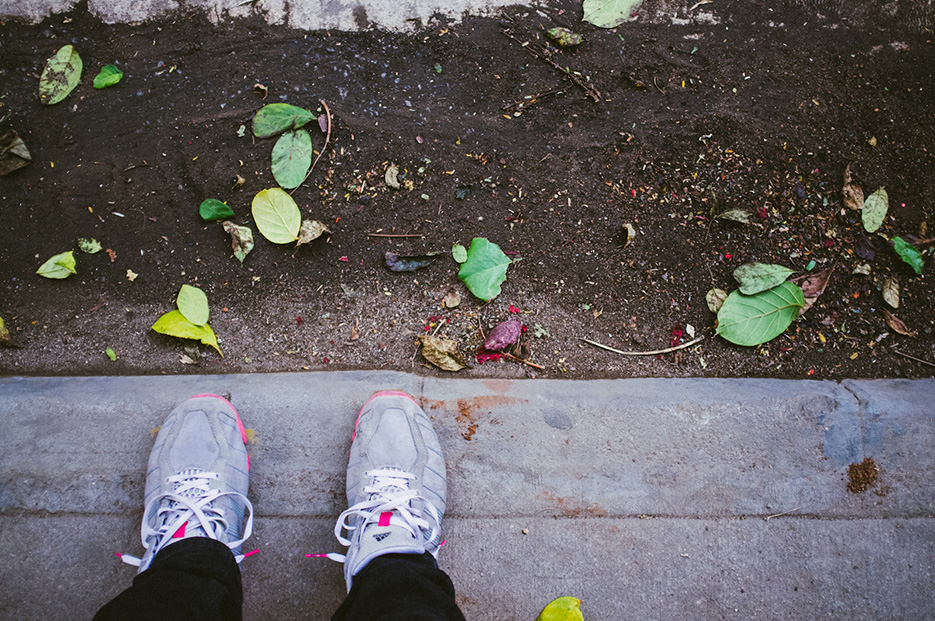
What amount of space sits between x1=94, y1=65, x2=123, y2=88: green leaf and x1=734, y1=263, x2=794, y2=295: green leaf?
2.30 meters

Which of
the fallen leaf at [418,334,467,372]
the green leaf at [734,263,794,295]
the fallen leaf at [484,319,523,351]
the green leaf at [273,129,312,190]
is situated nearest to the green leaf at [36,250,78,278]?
the green leaf at [273,129,312,190]

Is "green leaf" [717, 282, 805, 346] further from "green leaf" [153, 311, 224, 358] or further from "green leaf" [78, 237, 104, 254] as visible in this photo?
"green leaf" [78, 237, 104, 254]

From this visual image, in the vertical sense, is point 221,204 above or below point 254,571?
above

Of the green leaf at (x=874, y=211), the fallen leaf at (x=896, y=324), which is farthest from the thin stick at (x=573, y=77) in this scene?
the fallen leaf at (x=896, y=324)

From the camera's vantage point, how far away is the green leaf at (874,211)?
1.65 meters

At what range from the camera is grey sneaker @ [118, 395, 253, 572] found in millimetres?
1414

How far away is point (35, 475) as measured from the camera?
1.48m

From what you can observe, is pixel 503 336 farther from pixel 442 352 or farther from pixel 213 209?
pixel 213 209

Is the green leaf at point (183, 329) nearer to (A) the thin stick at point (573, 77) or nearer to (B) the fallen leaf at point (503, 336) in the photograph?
(B) the fallen leaf at point (503, 336)

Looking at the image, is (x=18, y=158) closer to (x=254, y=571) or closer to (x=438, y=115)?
(x=438, y=115)

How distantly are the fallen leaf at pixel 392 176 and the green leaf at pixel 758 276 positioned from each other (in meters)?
1.23

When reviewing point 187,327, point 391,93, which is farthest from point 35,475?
point 391,93

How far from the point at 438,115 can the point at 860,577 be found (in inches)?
81.6

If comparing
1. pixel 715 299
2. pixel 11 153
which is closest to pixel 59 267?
pixel 11 153
